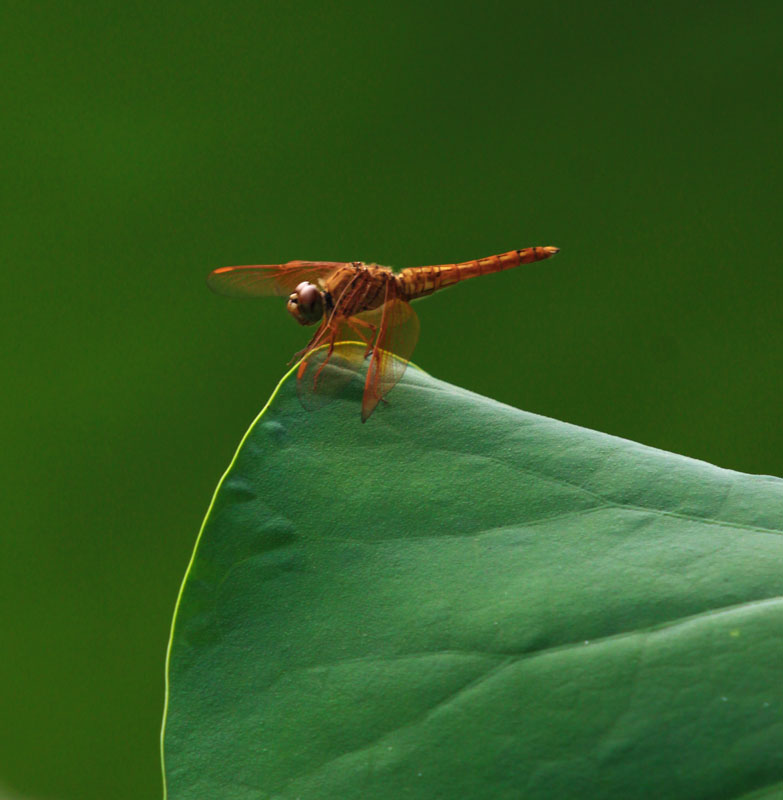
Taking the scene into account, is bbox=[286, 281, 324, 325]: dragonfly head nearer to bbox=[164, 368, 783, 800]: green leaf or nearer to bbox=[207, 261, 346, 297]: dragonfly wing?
bbox=[207, 261, 346, 297]: dragonfly wing

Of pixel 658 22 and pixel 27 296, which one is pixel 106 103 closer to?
pixel 27 296

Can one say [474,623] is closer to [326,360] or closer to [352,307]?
[326,360]

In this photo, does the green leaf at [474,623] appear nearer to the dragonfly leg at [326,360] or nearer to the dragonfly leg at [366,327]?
the dragonfly leg at [326,360]

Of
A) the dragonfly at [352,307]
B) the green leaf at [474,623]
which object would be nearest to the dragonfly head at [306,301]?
the dragonfly at [352,307]

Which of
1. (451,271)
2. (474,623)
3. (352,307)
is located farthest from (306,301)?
(474,623)

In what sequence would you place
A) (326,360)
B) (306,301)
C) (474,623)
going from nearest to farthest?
(474,623) < (326,360) < (306,301)

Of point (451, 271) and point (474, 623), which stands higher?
point (451, 271)

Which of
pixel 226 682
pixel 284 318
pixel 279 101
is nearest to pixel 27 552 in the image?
pixel 284 318
